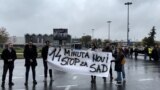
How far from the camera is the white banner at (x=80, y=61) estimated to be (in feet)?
55.1

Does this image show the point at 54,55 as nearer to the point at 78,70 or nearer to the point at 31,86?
the point at 78,70

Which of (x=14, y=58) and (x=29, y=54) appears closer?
(x=14, y=58)

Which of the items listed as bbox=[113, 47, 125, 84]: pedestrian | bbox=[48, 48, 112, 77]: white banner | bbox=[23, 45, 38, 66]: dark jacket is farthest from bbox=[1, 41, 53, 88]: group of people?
bbox=[113, 47, 125, 84]: pedestrian

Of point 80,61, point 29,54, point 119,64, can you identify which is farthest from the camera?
point 80,61

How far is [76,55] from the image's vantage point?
56.3 feet

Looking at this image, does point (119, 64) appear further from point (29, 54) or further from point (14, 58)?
point (14, 58)

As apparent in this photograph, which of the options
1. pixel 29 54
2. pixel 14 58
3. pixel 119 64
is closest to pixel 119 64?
pixel 119 64

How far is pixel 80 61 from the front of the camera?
1706 cm

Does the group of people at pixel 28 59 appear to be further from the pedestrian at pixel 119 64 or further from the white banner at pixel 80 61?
the white banner at pixel 80 61

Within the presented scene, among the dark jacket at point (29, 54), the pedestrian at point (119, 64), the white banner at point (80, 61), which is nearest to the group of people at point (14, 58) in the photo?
the dark jacket at point (29, 54)

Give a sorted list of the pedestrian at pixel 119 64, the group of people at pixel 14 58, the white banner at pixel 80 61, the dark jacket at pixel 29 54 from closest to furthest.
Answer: the group of people at pixel 14 58
the dark jacket at pixel 29 54
the pedestrian at pixel 119 64
the white banner at pixel 80 61

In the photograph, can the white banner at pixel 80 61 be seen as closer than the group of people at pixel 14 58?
No

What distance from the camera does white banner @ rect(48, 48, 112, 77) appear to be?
16.8m

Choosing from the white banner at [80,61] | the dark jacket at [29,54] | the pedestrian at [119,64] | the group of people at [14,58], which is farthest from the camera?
the white banner at [80,61]
